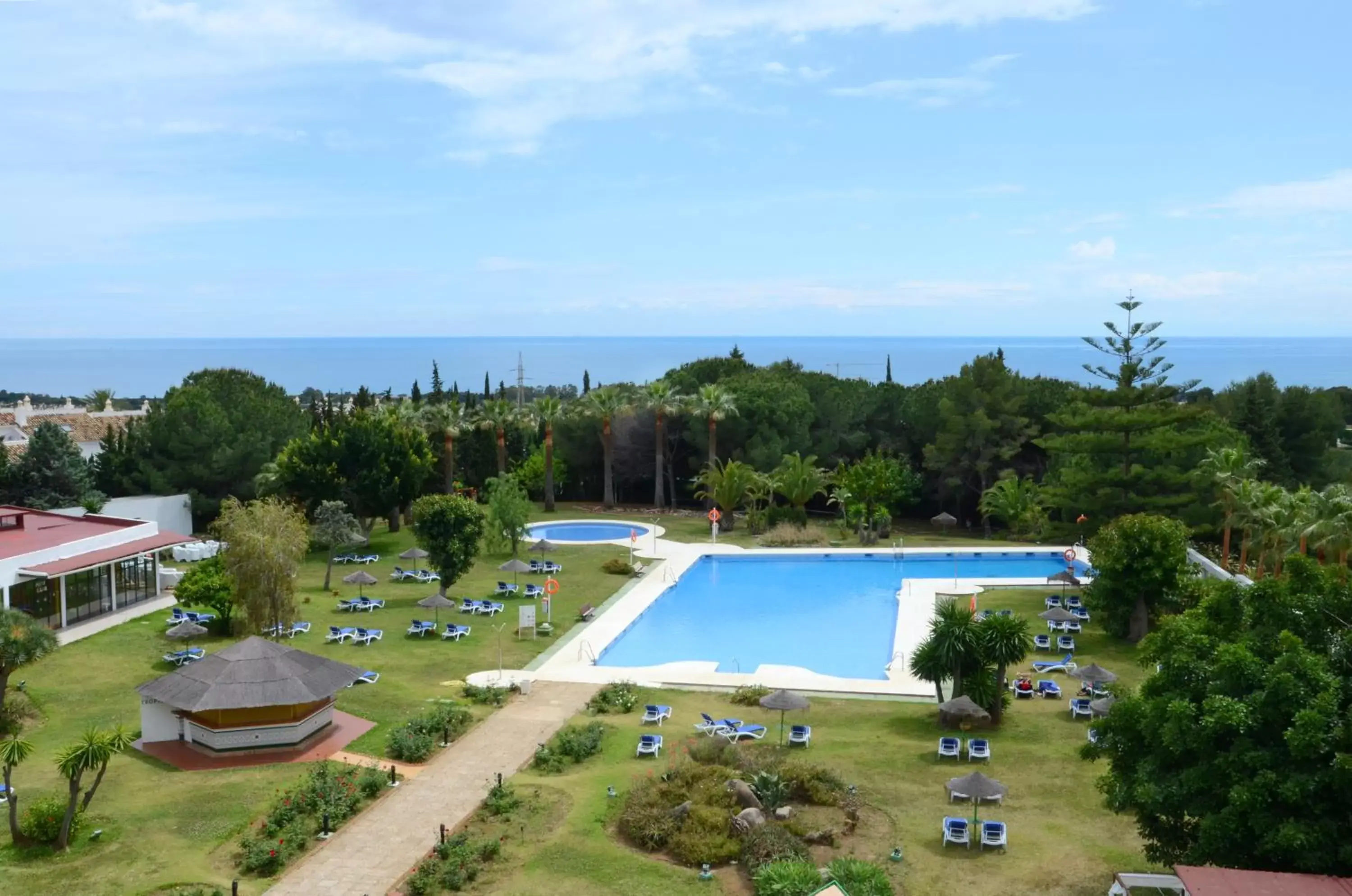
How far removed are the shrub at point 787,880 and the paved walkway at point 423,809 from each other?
465 centimetres

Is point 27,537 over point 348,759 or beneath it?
over

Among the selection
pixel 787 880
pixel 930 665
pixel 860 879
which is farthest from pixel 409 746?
pixel 930 665

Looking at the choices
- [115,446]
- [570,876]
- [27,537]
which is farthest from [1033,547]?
[115,446]

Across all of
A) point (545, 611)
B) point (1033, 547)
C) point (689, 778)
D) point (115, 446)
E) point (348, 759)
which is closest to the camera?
point (689, 778)

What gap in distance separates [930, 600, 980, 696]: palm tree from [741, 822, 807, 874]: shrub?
6.74 m

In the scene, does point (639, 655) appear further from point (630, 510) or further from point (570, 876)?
point (630, 510)

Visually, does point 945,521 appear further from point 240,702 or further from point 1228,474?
point 240,702

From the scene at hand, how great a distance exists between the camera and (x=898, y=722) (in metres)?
20.5

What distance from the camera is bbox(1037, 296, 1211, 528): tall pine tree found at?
121 feet

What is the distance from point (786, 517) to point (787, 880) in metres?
29.6

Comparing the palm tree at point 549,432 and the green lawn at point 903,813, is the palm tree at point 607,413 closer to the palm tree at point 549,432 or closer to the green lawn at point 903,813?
the palm tree at point 549,432

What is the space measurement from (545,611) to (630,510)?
20.0m

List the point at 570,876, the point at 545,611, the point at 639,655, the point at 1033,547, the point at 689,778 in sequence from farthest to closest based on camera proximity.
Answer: the point at 1033,547
the point at 545,611
the point at 639,655
the point at 689,778
the point at 570,876

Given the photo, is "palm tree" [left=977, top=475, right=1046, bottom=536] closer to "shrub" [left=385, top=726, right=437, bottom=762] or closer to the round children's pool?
the round children's pool
